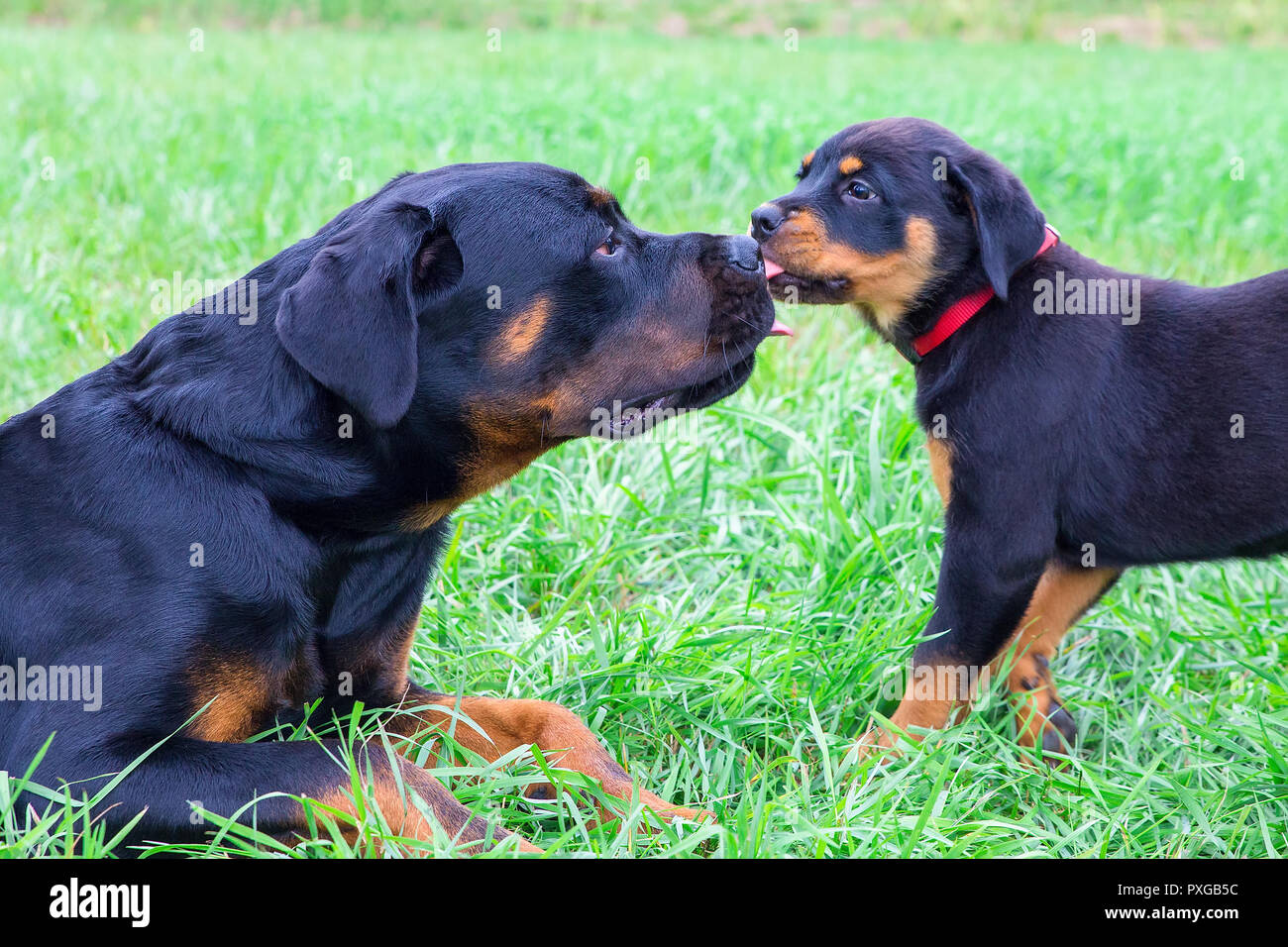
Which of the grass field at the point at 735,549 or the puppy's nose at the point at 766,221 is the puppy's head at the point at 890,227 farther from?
the grass field at the point at 735,549

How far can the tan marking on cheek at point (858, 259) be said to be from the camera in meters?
3.44

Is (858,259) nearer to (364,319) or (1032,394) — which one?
(1032,394)

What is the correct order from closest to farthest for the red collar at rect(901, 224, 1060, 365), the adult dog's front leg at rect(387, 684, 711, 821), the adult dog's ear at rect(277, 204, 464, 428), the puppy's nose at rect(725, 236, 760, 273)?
the adult dog's ear at rect(277, 204, 464, 428), the adult dog's front leg at rect(387, 684, 711, 821), the puppy's nose at rect(725, 236, 760, 273), the red collar at rect(901, 224, 1060, 365)

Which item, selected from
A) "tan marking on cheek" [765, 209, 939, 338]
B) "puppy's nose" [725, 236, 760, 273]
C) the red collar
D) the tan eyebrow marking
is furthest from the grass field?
the tan eyebrow marking

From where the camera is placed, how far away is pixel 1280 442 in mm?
3148

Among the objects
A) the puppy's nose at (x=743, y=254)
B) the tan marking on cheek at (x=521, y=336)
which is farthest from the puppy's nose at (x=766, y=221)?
the tan marking on cheek at (x=521, y=336)

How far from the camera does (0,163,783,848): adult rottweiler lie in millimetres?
2387

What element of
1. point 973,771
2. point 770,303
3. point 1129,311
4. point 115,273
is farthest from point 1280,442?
point 115,273

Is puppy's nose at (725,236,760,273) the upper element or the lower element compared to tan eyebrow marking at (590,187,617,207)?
lower

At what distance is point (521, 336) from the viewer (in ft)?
8.77

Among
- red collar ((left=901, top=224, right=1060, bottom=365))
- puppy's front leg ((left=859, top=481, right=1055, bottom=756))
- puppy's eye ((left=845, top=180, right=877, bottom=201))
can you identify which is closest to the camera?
puppy's front leg ((left=859, top=481, right=1055, bottom=756))

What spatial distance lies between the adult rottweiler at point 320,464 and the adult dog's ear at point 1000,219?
762 millimetres

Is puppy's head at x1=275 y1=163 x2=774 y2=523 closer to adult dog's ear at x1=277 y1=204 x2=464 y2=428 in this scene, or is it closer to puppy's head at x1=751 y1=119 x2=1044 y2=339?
adult dog's ear at x1=277 y1=204 x2=464 y2=428
